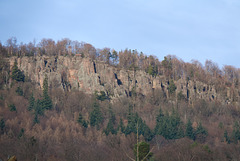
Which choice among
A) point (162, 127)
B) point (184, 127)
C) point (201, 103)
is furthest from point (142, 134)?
point (201, 103)

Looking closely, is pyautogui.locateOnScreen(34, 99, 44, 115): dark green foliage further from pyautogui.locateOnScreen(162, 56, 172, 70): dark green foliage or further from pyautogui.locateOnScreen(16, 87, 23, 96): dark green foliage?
pyautogui.locateOnScreen(162, 56, 172, 70): dark green foliage

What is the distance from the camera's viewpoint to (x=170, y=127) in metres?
76.0

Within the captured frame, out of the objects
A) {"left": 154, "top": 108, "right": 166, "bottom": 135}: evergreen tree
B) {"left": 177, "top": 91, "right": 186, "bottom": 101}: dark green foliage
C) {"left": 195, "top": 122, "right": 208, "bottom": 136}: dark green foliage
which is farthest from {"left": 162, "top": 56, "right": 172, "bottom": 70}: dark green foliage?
{"left": 195, "top": 122, "right": 208, "bottom": 136}: dark green foliage

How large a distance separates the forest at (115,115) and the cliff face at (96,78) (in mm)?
1859

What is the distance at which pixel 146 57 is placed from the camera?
117m

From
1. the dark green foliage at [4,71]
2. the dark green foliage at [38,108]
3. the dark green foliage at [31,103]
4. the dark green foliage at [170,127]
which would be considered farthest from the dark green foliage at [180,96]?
the dark green foliage at [4,71]

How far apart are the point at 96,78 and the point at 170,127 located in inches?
1179

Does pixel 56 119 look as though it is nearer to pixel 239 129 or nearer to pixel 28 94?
pixel 28 94

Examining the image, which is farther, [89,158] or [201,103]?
[201,103]

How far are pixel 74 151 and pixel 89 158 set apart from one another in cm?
294

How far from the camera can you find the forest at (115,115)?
58469 mm

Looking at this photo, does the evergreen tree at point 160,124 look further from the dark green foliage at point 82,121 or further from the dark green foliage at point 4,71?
the dark green foliage at point 4,71

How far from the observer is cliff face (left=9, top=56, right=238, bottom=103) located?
97625 mm

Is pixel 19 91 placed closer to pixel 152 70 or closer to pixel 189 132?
pixel 152 70
